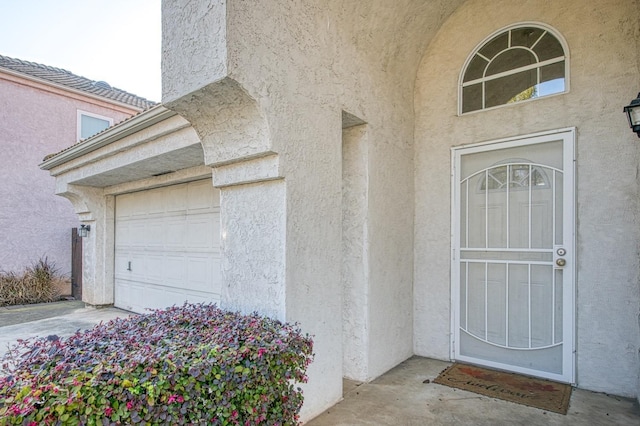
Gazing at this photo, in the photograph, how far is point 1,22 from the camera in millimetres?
11438

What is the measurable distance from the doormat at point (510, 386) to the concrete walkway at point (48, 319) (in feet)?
18.2

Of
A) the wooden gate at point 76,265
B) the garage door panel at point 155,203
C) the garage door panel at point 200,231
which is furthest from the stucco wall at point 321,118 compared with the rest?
the wooden gate at point 76,265

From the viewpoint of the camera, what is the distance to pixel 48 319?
305 inches

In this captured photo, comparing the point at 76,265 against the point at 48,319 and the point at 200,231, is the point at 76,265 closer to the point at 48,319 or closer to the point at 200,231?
the point at 48,319

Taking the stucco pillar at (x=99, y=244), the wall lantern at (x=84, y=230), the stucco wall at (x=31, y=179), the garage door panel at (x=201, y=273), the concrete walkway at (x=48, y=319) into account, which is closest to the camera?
the garage door panel at (x=201, y=273)

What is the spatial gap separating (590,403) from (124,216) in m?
8.97

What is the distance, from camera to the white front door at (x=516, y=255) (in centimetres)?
410

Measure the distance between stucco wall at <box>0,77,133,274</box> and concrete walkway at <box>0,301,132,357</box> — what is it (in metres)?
1.89

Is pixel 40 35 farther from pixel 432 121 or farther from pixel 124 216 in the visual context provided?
pixel 432 121

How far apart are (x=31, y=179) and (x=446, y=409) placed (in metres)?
12.2

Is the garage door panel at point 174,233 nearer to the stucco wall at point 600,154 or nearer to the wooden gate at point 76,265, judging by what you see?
the wooden gate at point 76,265

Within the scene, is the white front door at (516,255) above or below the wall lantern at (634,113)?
below

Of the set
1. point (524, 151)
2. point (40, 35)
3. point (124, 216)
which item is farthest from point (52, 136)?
point (524, 151)

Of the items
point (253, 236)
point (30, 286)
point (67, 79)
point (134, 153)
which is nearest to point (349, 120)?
point (253, 236)
